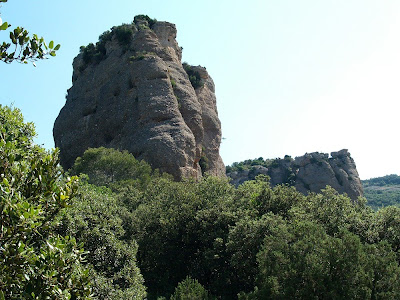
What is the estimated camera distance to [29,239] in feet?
19.8

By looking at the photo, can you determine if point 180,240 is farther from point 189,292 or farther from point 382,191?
point 382,191

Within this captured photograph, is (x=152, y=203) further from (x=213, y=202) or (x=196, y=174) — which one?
(x=196, y=174)

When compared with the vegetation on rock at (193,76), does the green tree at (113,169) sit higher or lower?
lower

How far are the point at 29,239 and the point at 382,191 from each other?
5325 inches

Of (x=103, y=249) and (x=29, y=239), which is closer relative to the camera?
(x=29, y=239)

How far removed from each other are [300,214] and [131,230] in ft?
28.6

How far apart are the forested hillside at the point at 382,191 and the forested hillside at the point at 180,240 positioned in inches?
2868

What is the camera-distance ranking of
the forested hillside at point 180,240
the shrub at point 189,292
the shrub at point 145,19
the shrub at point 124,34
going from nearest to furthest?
the forested hillside at point 180,240 < the shrub at point 189,292 < the shrub at point 124,34 < the shrub at point 145,19

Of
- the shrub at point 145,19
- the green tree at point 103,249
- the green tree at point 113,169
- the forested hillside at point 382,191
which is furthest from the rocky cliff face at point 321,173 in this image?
the green tree at point 103,249

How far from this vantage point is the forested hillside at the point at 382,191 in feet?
366

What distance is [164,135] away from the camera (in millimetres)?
42094

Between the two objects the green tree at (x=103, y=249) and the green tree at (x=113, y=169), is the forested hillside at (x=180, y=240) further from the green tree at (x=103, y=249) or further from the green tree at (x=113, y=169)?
the green tree at (x=113, y=169)

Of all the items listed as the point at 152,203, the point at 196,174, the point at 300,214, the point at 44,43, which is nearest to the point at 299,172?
the point at 196,174

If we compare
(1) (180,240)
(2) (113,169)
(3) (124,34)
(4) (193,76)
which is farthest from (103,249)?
(4) (193,76)
